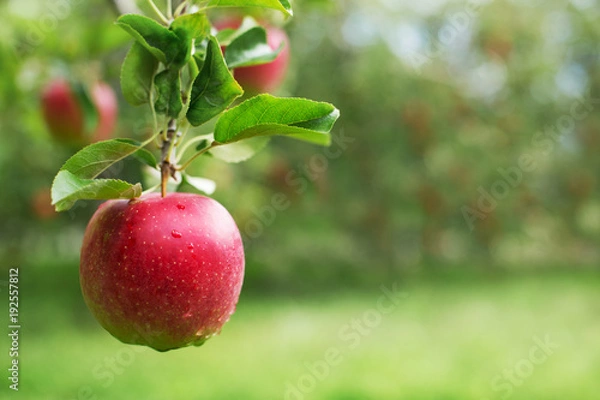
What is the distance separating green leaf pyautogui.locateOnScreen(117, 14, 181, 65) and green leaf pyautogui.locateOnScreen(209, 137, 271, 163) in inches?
4.9

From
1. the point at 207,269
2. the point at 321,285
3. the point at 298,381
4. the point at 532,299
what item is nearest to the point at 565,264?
the point at 532,299

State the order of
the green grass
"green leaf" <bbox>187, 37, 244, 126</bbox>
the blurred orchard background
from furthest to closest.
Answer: the blurred orchard background → the green grass → "green leaf" <bbox>187, 37, 244, 126</bbox>

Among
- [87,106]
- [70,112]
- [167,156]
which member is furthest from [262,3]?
[70,112]

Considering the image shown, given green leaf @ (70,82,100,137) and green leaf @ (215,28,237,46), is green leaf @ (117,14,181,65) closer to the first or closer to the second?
green leaf @ (215,28,237,46)

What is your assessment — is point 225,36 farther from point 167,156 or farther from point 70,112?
point 70,112

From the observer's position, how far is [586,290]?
22.4ft

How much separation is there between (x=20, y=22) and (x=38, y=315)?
4049 millimetres

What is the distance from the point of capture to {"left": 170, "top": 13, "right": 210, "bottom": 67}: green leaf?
65cm

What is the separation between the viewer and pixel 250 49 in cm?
81

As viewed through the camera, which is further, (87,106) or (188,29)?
(87,106)

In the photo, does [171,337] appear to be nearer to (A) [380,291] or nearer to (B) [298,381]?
(B) [298,381]

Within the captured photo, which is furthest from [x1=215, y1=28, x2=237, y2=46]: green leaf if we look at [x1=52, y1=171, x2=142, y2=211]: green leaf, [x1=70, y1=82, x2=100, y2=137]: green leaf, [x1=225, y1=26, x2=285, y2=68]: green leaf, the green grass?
the green grass

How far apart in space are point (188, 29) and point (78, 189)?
0.61 feet

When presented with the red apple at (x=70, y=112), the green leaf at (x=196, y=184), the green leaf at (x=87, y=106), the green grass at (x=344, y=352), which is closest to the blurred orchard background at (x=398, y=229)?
the green grass at (x=344, y=352)
